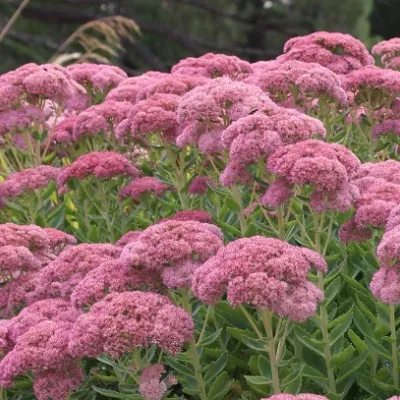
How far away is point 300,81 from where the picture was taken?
483 centimetres

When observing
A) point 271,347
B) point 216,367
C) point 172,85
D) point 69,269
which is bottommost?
point 216,367

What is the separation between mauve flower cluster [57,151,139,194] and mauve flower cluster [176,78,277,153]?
0.53 metres

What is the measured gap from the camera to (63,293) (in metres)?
3.70

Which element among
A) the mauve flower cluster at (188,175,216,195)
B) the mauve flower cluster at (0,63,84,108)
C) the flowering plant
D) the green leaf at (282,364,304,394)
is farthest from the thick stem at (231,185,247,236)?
the mauve flower cluster at (0,63,84,108)

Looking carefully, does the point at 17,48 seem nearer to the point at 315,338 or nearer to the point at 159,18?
the point at 159,18

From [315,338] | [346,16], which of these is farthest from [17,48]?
[315,338]

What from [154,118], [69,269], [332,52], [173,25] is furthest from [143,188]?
[173,25]

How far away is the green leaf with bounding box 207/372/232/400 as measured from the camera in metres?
3.83

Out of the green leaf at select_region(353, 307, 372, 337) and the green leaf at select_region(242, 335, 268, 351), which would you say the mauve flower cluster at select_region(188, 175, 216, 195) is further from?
the green leaf at select_region(242, 335, 268, 351)

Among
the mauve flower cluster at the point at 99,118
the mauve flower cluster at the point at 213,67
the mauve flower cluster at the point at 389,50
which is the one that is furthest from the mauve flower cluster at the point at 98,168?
the mauve flower cluster at the point at 389,50

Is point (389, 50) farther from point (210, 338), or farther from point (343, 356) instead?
point (210, 338)

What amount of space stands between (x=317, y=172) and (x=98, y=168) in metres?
1.72

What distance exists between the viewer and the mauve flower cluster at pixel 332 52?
221 inches

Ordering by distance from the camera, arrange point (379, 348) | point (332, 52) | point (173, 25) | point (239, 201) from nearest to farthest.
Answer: point (379, 348), point (239, 201), point (332, 52), point (173, 25)
